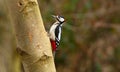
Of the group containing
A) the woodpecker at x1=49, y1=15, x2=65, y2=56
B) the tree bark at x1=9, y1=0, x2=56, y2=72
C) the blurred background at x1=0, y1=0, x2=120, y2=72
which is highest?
the tree bark at x1=9, y1=0, x2=56, y2=72

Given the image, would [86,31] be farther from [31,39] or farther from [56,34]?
[31,39]

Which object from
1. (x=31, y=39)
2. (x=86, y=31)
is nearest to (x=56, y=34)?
(x=31, y=39)

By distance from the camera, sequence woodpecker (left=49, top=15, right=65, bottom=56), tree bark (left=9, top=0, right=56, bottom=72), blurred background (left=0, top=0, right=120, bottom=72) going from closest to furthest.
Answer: tree bark (left=9, top=0, right=56, bottom=72)
woodpecker (left=49, top=15, right=65, bottom=56)
blurred background (left=0, top=0, right=120, bottom=72)

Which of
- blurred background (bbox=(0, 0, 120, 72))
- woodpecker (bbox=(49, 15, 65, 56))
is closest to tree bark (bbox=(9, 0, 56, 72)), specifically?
woodpecker (bbox=(49, 15, 65, 56))

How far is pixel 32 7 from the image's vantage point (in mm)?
914

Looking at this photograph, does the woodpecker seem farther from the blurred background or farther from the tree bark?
the blurred background

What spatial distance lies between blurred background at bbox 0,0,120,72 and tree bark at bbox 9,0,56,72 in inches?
185

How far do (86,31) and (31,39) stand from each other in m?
5.45

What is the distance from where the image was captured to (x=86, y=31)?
249 inches

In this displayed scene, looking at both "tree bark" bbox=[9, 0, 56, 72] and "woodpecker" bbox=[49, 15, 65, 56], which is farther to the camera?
"woodpecker" bbox=[49, 15, 65, 56]

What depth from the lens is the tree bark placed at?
0.88 meters

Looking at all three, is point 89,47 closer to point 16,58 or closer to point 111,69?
point 111,69

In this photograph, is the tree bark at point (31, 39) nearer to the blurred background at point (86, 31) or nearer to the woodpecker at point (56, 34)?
the woodpecker at point (56, 34)

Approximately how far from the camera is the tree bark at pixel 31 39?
2.88 ft
